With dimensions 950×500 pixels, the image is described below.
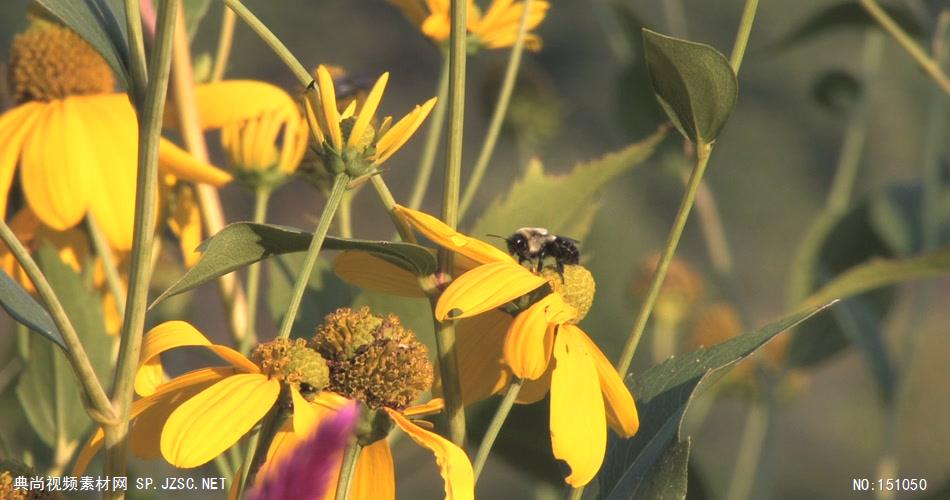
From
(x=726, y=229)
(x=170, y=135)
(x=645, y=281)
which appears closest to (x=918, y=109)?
(x=726, y=229)

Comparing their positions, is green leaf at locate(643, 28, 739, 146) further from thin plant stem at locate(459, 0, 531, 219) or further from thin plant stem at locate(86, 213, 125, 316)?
thin plant stem at locate(86, 213, 125, 316)

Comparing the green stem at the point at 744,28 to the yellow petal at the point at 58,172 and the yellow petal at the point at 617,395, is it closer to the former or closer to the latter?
the yellow petal at the point at 617,395

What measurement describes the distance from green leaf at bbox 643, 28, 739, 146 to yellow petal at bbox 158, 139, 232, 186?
18cm

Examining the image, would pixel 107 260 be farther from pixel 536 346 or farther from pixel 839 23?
pixel 839 23

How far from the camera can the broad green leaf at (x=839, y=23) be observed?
725mm

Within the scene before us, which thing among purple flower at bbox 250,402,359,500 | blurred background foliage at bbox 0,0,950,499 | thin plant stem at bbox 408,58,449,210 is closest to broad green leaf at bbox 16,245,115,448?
thin plant stem at bbox 408,58,449,210

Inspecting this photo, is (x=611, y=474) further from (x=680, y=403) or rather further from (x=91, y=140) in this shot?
(x=91, y=140)

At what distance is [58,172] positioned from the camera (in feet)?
1.66

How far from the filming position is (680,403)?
39cm

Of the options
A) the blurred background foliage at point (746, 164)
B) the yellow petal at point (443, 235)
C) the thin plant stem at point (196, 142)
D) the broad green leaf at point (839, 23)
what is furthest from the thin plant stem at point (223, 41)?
the blurred background foliage at point (746, 164)

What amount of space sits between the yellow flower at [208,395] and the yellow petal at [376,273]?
0.05m

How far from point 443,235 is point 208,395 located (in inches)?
3.1

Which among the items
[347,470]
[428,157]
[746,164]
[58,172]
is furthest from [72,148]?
[746,164]

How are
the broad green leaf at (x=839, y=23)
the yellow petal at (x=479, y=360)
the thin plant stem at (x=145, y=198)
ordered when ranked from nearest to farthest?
the thin plant stem at (x=145, y=198) < the yellow petal at (x=479, y=360) < the broad green leaf at (x=839, y=23)
